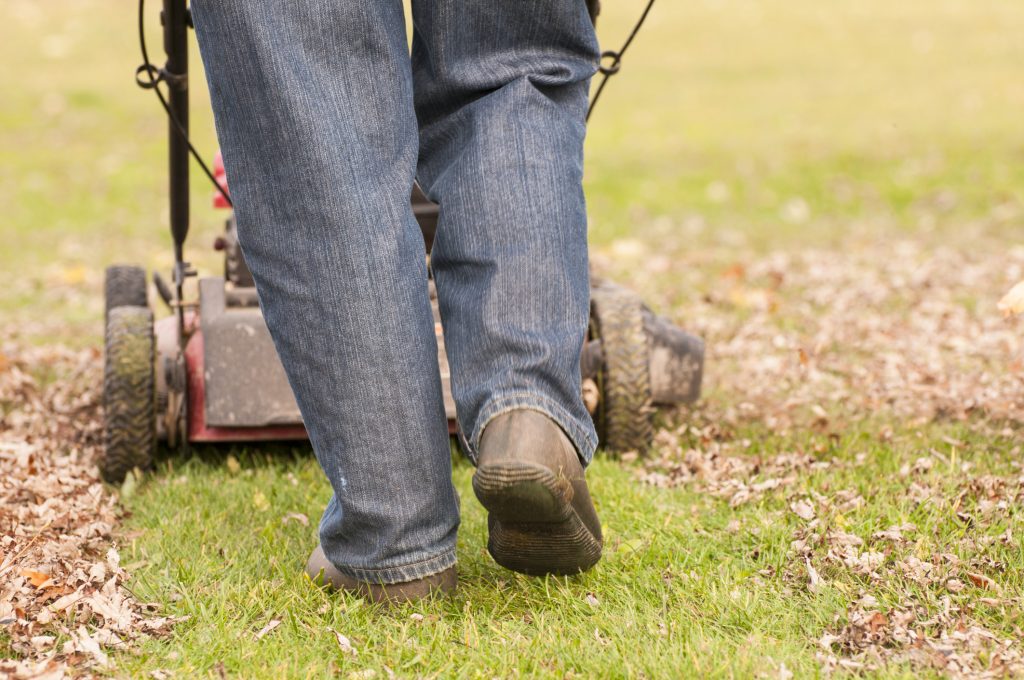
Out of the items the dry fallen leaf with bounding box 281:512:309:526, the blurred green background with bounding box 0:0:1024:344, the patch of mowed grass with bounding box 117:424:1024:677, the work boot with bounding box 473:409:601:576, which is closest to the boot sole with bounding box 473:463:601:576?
the work boot with bounding box 473:409:601:576

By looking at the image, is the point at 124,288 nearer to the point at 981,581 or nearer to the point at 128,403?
the point at 128,403

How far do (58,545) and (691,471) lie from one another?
4.49 ft

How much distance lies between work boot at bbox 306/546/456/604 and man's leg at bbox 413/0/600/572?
0.13 meters

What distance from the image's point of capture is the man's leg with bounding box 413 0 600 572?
173cm

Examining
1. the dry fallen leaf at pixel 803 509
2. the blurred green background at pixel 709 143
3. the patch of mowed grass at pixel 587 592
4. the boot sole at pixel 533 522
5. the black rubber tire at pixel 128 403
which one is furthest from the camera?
the blurred green background at pixel 709 143

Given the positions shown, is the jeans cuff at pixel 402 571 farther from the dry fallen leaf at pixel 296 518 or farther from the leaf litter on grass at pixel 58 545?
the dry fallen leaf at pixel 296 518

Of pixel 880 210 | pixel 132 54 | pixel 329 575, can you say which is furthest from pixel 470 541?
pixel 132 54

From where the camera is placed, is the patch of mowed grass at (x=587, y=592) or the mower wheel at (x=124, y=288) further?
the mower wheel at (x=124, y=288)

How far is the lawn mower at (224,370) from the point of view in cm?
277

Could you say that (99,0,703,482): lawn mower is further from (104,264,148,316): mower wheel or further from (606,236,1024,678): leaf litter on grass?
(104,264,148,316): mower wheel

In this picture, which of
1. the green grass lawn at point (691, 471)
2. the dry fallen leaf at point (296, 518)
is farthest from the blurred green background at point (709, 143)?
the dry fallen leaf at point (296, 518)

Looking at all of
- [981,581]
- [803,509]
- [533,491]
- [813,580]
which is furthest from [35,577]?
[981,581]

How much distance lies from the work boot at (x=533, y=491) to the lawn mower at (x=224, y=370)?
3.09 feet

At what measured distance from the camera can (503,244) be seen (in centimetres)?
179
